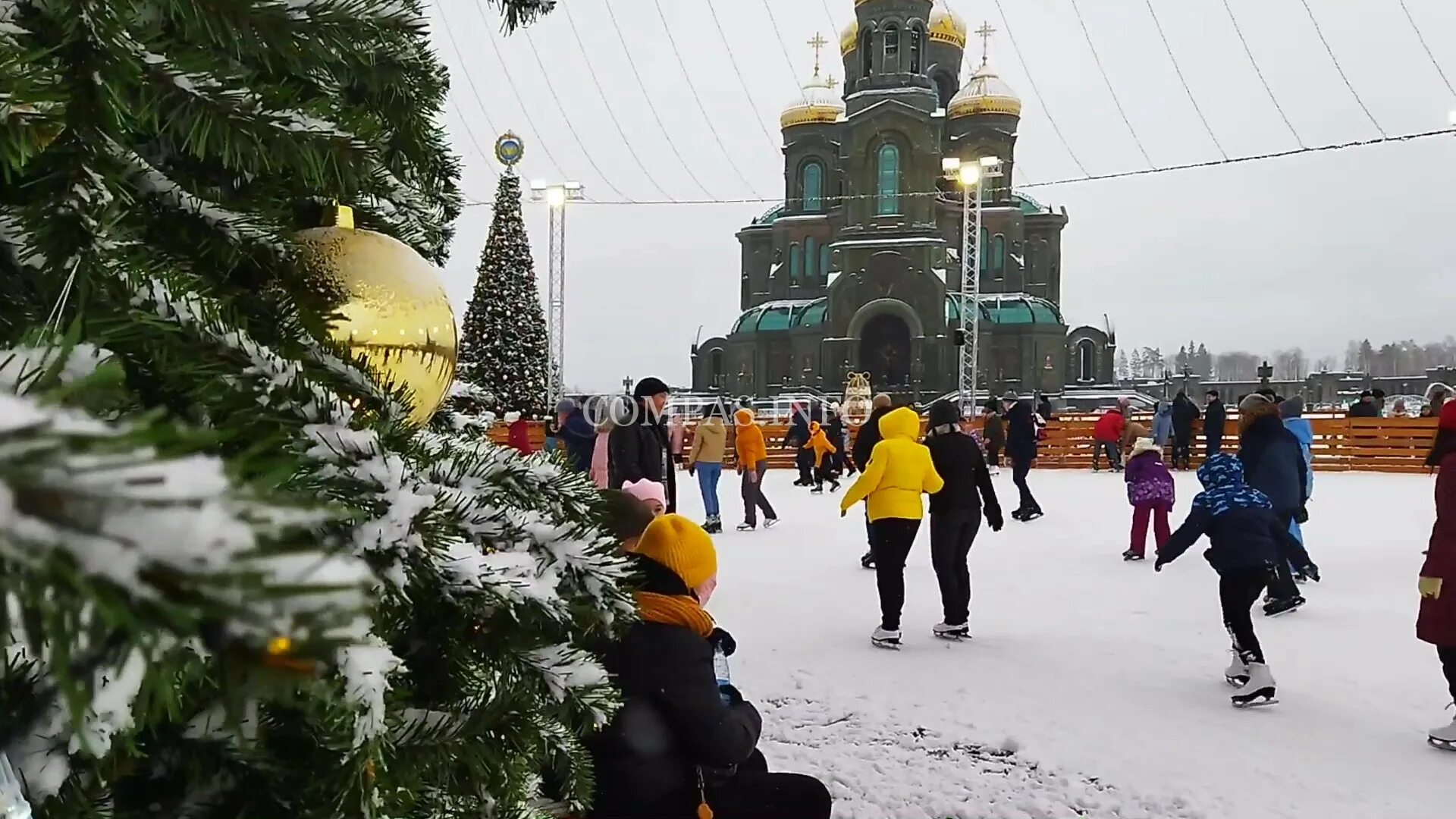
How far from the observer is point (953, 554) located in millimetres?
6910

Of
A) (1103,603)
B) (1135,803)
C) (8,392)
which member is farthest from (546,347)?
(8,392)

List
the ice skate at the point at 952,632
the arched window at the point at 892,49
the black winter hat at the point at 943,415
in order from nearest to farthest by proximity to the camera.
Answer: the ice skate at the point at 952,632 → the black winter hat at the point at 943,415 → the arched window at the point at 892,49

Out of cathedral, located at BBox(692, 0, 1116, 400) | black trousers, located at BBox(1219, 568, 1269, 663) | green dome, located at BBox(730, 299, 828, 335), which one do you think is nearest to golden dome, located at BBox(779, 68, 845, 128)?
cathedral, located at BBox(692, 0, 1116, 400)

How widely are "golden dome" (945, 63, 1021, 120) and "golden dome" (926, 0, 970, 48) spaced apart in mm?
3981

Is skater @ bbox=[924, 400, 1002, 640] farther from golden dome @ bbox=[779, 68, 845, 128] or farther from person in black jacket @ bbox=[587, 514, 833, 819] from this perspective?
golden dome @ bbox=[779, 68, 845, 128]

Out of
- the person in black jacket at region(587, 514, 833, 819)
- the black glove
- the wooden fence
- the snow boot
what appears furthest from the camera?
the wooden fence

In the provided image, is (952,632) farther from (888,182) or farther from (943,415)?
(888,182)

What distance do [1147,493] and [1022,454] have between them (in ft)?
15.4

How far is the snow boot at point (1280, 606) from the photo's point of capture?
23.7 feet

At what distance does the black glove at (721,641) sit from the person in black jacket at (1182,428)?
18.1 meters

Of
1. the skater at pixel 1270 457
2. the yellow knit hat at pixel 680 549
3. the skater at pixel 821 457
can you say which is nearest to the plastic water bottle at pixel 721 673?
the yellow knit hat at pixel 680 549

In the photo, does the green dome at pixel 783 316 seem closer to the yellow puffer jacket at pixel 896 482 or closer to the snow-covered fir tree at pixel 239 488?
the yellow puffer jacket at pixel 896 482

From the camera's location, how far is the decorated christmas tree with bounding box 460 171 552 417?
2177 centimetres

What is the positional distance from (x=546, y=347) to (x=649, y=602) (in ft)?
66.7
